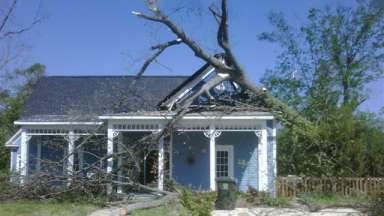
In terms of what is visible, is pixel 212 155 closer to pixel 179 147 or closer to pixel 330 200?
pixel 179 147

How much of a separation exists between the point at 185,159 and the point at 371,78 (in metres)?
18.5

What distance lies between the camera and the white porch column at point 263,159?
19.6 m

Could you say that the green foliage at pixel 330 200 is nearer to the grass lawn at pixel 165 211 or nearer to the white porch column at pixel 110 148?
the grass lawn at pixel 165 211

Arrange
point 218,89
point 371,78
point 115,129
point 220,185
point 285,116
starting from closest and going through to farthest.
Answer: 1. point 220,185
2. point 115,129
3. point 285,116
4. point 218,89
5. point 371,78

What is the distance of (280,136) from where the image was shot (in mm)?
21484

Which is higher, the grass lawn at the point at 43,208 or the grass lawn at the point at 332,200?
the grass lawn at the point at 332,200

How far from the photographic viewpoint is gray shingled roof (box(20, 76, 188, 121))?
22.5m

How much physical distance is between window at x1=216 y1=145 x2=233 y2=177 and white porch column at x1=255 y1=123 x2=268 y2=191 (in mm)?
2202

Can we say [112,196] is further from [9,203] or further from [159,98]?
[159,98]

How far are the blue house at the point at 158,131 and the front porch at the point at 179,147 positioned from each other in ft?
0.12

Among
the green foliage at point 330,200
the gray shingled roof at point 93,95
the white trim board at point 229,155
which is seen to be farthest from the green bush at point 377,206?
the gray shingled roof at point 93,95

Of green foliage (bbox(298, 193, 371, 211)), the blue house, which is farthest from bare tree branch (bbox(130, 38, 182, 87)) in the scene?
green foliage (bbox(298, 193, 371, 211))

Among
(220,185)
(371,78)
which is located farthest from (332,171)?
(371,78)

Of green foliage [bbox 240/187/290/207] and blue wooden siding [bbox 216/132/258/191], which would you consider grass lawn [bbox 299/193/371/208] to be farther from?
blue wooden siding [bbox 216/132/258/191]
